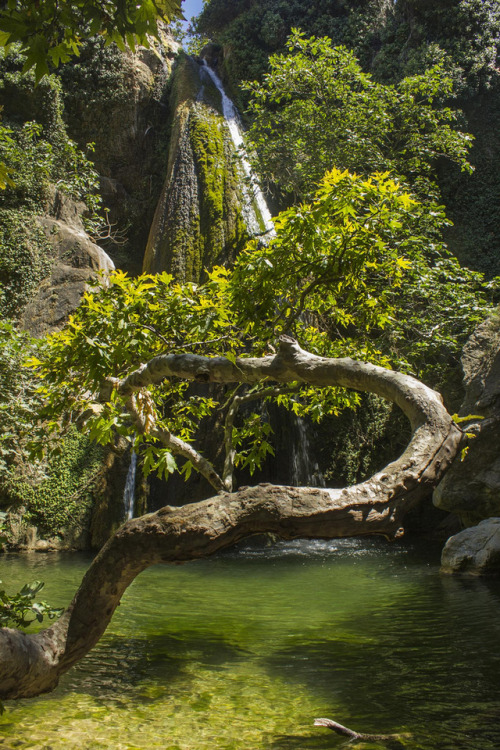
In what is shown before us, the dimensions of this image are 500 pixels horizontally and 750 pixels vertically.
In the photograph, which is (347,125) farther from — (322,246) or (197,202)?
(322,246)

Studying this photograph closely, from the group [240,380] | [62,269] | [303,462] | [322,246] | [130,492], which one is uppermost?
[62,269]

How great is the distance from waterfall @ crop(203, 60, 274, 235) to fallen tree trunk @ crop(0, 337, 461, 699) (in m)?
11.9

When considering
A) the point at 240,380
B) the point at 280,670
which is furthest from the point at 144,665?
the point at 240,380

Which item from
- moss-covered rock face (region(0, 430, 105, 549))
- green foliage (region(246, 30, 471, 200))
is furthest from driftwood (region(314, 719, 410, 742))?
green foliage (region(246, 30, 471, 200))

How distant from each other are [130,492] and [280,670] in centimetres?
828

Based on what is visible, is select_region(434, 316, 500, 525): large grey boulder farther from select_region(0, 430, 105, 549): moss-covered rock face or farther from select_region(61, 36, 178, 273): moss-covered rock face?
select_region(61, 36, 178, 273): moss-covered rock face

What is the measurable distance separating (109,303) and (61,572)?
5.71 metres

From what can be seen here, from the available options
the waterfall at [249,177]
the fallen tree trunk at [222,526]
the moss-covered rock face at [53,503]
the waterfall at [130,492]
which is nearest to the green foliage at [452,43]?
the waterfall at [249,177]

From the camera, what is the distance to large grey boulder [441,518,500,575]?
7.95 m

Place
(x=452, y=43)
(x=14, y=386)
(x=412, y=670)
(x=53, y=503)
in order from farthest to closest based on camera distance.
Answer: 1. (x=452, y=43)
2. (x=53, y=503)
3. (x=14, y=386)
4. (x=412, y=670)

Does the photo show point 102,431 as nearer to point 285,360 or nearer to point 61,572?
point 285,360

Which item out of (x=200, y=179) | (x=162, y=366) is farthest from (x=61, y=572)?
(x=200, y=179)

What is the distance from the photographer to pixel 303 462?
1287 centimetres

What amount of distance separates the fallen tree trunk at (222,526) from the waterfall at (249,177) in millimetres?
11905
